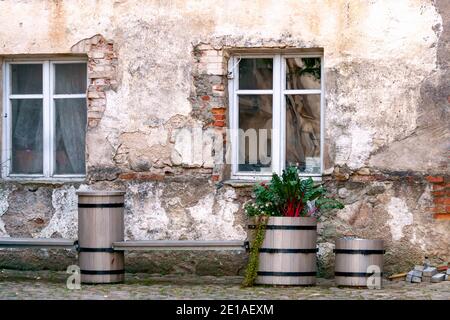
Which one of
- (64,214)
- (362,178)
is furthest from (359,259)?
(64,214)

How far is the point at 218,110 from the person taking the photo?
41.9ft

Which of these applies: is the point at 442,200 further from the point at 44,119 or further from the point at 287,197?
the point at 44,119

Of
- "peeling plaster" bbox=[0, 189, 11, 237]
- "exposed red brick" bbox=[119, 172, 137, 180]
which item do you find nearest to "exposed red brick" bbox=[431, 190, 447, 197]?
"exposed red brick" bbox=[119, 172, 137, 180]

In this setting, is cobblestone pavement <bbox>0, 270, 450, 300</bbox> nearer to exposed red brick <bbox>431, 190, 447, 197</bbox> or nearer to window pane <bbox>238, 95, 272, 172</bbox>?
exposed red brick <bbox>431, 190, 447, 197</bbox>

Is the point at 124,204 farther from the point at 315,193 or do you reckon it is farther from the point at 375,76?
Answer: the point at 375,76

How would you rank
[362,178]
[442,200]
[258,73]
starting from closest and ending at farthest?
[442,200], [362,178], [258,73]

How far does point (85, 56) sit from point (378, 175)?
3.51m

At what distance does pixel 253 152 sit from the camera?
1299 centimetres

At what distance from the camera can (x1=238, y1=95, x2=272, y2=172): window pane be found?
42.5ft

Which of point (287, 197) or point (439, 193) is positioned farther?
point (439, 193)

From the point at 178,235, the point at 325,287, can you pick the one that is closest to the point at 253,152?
the point at 178,235

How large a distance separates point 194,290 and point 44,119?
322 centimetres

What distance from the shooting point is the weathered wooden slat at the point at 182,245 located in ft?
37.9

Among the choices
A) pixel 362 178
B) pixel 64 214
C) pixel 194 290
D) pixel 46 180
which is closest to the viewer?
pixel 194 290
